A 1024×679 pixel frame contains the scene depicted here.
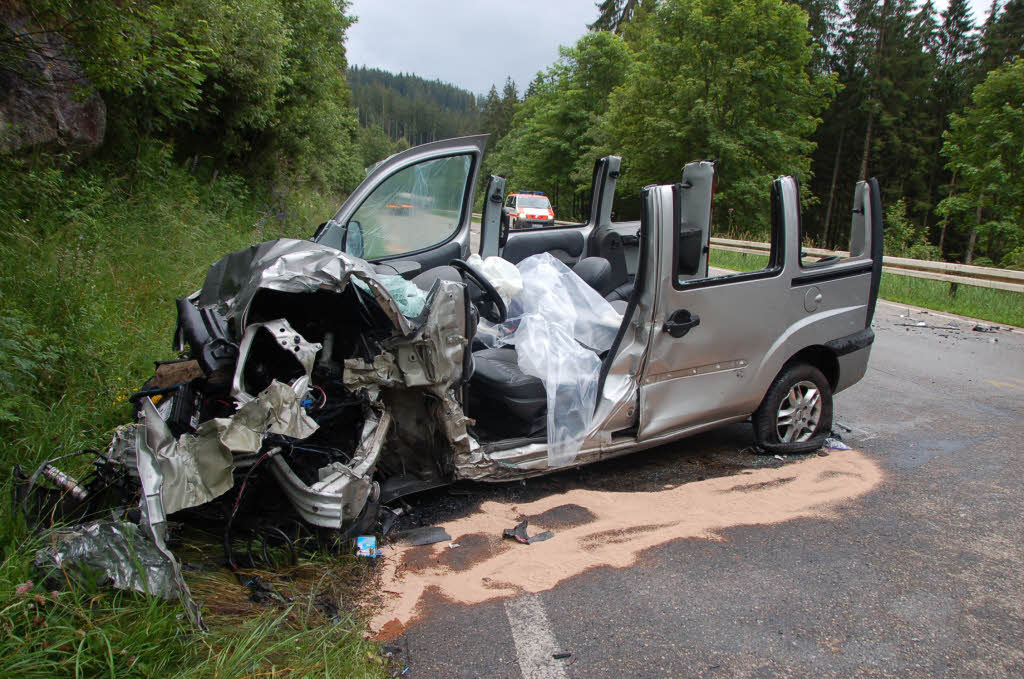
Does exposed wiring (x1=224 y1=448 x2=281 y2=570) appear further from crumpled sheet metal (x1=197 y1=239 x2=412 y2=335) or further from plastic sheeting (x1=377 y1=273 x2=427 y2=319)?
plastic sheeting (x1=377 y1=273 x2=427 y2=319)

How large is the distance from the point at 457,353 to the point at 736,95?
27.9m

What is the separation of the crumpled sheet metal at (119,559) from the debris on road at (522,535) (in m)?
1.64

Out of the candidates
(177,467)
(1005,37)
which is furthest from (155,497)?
(1005,37)

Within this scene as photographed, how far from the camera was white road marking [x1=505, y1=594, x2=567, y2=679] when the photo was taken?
244cm

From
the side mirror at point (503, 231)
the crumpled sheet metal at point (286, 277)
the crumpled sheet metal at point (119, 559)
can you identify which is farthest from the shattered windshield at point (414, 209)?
the crumpled sheet metal at point (119, 559)

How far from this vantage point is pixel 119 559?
2.36 metres

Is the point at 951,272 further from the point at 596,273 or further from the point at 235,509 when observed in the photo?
the point at 235,509

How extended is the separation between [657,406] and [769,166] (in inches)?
1068

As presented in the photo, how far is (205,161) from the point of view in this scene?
12.3m

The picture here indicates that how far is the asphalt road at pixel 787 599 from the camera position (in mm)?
2490

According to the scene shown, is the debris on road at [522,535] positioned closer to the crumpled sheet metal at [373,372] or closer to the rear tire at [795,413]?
the crumpled sheet metal at [373,372]

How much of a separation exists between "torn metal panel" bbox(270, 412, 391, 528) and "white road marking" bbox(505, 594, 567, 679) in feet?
2.80

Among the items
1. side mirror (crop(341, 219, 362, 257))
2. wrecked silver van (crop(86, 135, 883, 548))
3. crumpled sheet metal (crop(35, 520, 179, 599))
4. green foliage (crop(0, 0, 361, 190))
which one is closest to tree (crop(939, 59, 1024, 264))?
green foliage (crop(0, 0, 361, 190))

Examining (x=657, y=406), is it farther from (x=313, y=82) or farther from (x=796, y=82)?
(x=796, y=82)
